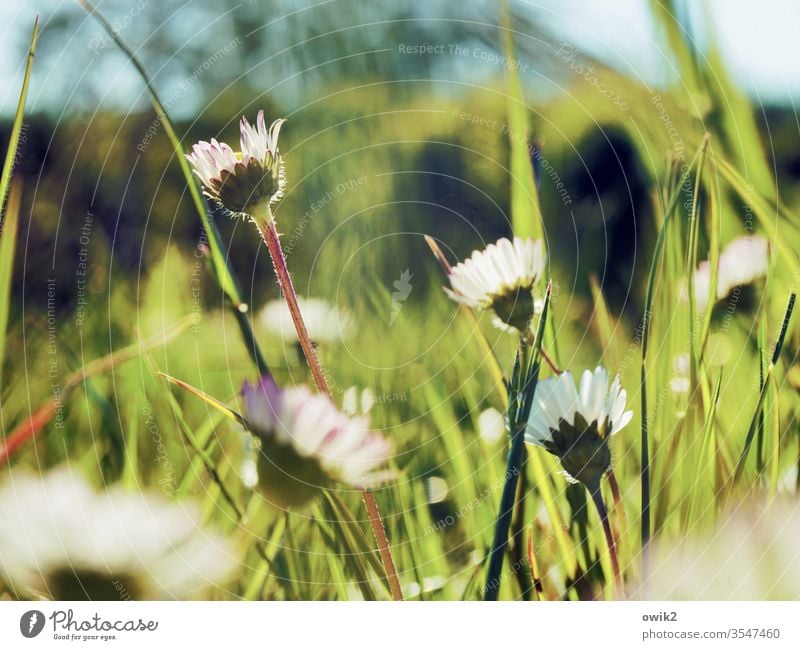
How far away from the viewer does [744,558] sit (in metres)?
0.69

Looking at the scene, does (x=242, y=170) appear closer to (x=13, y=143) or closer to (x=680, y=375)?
(x=13, y=143)

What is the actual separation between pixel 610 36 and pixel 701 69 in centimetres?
8

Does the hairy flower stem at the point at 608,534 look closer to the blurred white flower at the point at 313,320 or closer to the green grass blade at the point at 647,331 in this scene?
the green grass blade at the point at 647,331

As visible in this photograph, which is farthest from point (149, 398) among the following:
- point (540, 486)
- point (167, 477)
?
point (540, 486)

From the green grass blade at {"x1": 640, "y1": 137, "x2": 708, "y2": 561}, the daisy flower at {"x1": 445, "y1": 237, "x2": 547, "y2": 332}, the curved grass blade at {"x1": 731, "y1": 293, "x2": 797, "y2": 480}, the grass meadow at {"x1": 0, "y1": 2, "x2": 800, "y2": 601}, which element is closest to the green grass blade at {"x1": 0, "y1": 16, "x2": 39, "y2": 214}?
the grass meadow at {"x1": 0, "y1": 2, "x2": 800, "y2": 601}

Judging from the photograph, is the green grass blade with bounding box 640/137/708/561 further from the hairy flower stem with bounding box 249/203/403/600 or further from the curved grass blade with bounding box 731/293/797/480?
the hairy flower stem with bounding box 249/203/403/600

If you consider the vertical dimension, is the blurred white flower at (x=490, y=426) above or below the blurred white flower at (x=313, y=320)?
below

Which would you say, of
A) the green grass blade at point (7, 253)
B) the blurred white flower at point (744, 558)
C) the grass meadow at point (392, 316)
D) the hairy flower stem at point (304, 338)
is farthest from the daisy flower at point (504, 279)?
the green grass blade at point (7, 253)

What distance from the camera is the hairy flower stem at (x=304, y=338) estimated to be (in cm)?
66

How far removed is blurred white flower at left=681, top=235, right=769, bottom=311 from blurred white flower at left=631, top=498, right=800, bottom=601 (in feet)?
0.62

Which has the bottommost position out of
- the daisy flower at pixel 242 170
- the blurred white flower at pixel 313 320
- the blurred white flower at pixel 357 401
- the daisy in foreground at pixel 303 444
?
the daisy in foreground at pixel 303 444

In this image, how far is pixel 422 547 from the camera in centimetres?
68

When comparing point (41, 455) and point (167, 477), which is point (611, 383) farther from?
point (41, 455)
